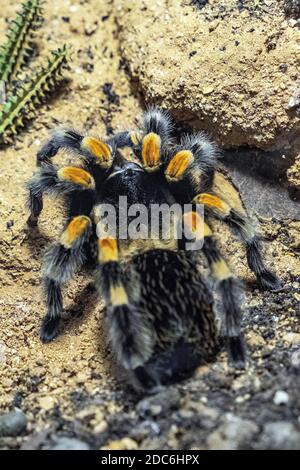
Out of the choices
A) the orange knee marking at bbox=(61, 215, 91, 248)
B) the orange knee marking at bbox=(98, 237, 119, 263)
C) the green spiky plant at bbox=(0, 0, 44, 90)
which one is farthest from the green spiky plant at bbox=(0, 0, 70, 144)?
the orange knee marking at bbox=(98, 237, 119, 263)

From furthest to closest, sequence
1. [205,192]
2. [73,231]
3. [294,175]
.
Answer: [294,175] → [205,192] → [73,231]

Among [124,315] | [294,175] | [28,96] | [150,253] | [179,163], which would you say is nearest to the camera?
[124,315]

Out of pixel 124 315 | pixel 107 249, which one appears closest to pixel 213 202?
pixel 107 249

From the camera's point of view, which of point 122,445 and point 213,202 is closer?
point 122,445

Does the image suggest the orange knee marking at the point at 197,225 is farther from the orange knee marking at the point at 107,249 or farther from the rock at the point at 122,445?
the rock at the point at 122,445

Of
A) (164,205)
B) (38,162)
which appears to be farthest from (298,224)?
(38,162)

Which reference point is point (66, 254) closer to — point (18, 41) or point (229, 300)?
point (229, 300)
